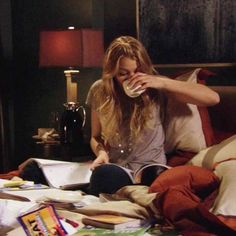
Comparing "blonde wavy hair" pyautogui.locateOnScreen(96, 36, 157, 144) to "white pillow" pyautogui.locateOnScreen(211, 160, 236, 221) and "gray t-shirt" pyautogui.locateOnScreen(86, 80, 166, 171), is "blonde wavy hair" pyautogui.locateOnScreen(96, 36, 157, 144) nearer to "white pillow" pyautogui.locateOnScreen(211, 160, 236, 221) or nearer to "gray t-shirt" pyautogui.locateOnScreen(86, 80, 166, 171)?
"gray t-shirt" pyautogui.locateOnScreen(86, 80, 166, 171)

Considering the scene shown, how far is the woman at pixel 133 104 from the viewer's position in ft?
8.87

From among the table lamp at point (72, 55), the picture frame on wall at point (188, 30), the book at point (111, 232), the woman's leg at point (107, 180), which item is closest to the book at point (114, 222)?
the book at point (111, 232)

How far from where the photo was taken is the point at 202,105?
2.76 m

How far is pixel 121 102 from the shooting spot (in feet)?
9.41

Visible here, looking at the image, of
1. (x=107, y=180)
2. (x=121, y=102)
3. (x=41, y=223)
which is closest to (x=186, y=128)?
(x=121, y=102)

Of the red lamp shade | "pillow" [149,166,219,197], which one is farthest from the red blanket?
the red lamp shade

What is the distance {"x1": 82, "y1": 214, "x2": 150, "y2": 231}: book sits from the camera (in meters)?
1.89

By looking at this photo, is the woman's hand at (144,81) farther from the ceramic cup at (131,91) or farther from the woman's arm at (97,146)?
the woman's arm at (97,146)

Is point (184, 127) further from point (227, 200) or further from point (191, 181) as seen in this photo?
point (227, 200)

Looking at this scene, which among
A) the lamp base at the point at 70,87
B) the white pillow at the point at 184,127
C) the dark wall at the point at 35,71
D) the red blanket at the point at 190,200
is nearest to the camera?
the red blanket at the point at 190,200

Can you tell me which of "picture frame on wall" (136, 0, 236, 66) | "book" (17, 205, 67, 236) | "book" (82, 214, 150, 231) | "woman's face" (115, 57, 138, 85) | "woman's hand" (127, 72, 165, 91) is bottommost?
"book" (82, 214, 150, 231)

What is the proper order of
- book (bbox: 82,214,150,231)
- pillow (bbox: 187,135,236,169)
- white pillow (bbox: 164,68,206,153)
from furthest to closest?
white pillow (bbox: 164,68,206,153)
pillow (bbox: 187,135,236,169)
book (bbox: 82,214,150,231)

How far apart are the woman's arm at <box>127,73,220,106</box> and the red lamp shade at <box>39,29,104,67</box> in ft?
3.29

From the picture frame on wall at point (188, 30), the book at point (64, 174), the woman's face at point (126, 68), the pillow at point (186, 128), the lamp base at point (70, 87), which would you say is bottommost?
the book at point (64, 174)
